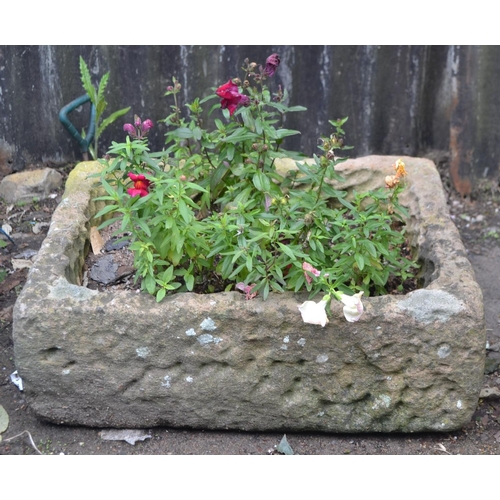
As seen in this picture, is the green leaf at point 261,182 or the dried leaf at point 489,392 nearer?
the green leaf at point 261,182

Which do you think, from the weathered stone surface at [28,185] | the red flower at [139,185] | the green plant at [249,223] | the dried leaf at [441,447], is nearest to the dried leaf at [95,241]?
the green plant at [249,223]

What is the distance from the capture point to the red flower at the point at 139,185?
10.3 ft

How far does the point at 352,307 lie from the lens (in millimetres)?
2893

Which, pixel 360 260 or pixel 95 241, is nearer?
pixel 360 260

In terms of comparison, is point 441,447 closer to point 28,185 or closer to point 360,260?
point 360,260

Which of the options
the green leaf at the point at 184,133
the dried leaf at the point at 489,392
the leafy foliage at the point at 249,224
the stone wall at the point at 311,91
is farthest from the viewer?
the stone wall at the point at 311,91

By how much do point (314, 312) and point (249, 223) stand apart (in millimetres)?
483

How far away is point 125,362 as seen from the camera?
3094 millimetres

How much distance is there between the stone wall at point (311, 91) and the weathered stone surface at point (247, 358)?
1.67m

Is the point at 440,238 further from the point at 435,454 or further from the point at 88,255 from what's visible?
the point at 88,255

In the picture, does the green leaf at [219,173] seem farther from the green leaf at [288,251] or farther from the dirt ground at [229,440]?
the dirt ground at [229,440]

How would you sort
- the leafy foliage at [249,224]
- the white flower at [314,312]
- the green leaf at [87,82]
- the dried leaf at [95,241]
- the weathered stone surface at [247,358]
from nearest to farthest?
the white flower at [314,312], the weathered stone surface at [247,358], the leafy foliage at [249,224], the dried leaf at [95,241], the green leaf at [87,82]

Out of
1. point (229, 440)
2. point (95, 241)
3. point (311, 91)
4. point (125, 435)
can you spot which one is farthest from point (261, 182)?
point (311, 91)
